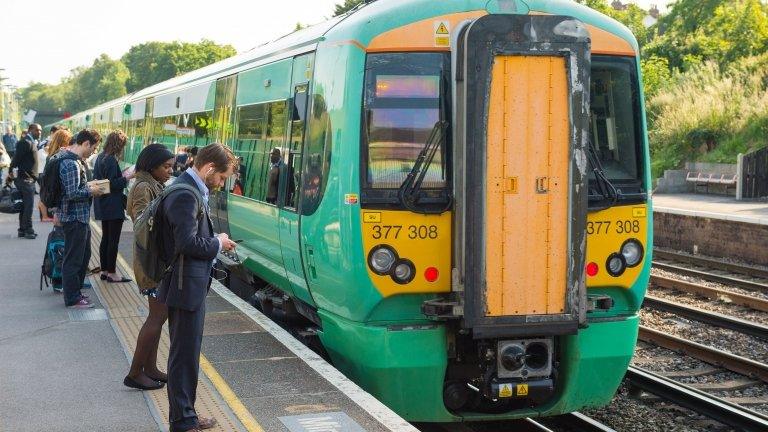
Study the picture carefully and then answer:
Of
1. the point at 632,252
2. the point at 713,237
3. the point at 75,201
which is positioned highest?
the point at 75,201

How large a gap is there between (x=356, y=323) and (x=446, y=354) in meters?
0.61

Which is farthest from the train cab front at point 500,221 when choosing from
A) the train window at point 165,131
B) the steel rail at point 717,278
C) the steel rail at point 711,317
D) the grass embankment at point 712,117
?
the grass embankment at point 712,117

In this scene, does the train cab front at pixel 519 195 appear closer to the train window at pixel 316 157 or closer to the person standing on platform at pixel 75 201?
the train window at pixel 316 157

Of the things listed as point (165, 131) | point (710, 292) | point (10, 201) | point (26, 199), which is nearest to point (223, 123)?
point (10, 201)

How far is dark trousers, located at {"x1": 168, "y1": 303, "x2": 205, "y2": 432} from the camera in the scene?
552cm

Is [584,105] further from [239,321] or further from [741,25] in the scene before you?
[741,25]

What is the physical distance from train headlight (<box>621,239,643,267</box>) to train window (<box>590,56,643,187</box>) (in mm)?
415

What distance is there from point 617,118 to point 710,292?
7.05 metres

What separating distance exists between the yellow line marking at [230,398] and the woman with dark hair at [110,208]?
11.9ft

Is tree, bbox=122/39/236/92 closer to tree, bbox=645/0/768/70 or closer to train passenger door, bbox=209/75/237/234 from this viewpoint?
tree, bbox=645/0/768/70

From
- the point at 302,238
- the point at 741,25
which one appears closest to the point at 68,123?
the point at 741,25

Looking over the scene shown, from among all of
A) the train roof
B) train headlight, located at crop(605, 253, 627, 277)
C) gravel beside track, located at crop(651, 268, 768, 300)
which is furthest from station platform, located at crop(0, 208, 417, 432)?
gravel beside track, located at crop(651, 268, 768, 300)

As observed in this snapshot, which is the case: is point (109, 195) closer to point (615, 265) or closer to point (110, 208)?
point (110, 208)

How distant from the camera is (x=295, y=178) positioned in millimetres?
7801
